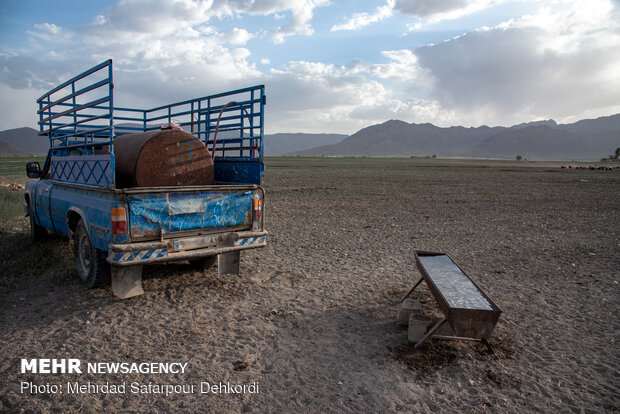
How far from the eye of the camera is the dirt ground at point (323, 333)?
10.6 ft

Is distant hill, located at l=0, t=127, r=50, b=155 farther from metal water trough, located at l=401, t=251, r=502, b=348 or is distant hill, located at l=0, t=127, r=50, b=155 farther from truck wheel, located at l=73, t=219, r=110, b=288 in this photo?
metal water trough, located at l=401, t=251, r=502, b=348

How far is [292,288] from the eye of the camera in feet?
18.5

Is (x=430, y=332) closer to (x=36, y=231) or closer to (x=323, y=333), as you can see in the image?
(x=323, y=333)

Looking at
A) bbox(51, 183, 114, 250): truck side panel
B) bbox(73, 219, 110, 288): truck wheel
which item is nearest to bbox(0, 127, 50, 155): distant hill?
bbox(51, 183, 114, 250): truck side panel

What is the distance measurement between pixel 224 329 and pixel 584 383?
3469mm

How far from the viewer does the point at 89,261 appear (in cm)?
528

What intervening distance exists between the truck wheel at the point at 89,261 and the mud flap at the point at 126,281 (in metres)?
0.33

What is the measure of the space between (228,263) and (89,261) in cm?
181

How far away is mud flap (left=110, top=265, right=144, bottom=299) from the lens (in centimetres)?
486

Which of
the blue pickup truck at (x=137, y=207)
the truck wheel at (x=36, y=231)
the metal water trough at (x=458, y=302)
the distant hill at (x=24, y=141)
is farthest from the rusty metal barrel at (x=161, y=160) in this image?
the distant hill at (x=24, y=141)

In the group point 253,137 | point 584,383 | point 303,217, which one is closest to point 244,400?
point 584,383

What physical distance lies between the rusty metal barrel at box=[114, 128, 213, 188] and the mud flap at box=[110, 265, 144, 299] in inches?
44.2

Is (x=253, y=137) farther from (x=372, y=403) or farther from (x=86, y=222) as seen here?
(x=372, y=403)

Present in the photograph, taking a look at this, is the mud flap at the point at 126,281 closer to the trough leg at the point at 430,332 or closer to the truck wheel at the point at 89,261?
the truck wheel at the point at 89,261
